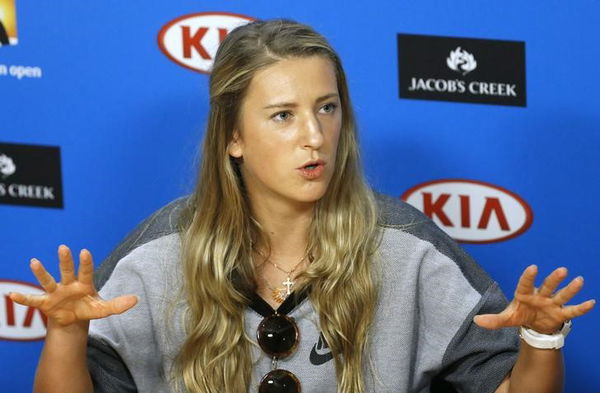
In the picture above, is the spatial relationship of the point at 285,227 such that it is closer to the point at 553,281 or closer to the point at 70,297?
the point at 70,297

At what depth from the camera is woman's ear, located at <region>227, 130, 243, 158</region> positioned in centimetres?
172

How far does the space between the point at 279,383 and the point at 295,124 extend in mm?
400

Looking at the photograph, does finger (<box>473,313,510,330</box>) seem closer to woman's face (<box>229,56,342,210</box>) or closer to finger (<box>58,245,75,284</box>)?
woman's face (<box>229,56,342,210</box>)

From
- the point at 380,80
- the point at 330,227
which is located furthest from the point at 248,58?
the point at 380,80

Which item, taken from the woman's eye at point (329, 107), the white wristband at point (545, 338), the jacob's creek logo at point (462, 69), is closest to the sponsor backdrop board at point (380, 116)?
the jacob's creek logo at point (462, 69)

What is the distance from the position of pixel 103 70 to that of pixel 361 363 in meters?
0.76

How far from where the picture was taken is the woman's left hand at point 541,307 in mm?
1412

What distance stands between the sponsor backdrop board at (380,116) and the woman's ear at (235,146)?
251 millimetres

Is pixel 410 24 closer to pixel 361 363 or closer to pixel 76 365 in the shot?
pixel 361 363

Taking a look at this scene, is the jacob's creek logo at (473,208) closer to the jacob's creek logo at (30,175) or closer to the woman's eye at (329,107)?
the woman's eye at (329,107)

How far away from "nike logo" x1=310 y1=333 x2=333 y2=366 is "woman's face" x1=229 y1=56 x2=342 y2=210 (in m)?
0.23

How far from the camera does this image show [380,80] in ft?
6.60

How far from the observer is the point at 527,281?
142 cm

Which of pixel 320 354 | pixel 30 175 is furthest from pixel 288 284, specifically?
pixel 30 175
